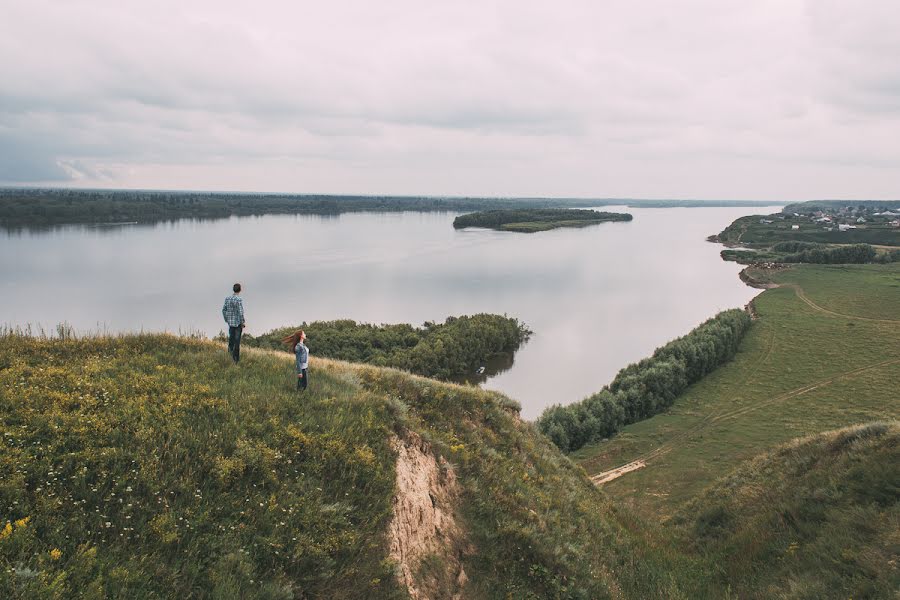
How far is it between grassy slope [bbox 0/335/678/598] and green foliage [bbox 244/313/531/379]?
2947cm

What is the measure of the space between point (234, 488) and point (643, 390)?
120 feet

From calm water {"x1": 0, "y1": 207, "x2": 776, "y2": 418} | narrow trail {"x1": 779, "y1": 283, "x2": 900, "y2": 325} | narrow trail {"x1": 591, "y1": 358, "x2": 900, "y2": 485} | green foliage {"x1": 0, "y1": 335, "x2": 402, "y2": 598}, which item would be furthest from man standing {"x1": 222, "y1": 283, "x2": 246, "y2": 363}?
narrow trail {"x1": 779, "y1": 283, "x2": 900, "y2": 325}

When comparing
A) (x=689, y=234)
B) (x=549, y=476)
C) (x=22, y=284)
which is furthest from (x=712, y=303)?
(x=689, y=234)

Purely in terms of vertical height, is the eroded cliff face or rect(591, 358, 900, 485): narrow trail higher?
the eroded cliff face

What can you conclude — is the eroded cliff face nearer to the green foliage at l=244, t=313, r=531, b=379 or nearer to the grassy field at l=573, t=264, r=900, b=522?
the grassy field at l=573, t=264, r=900, b=522

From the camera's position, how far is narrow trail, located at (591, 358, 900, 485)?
26719 millimetres

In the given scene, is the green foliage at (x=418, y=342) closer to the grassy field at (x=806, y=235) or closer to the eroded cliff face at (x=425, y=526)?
the eroded cliff face at (x=425, y=526)

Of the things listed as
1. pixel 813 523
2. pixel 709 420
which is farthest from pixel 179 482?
pixel 709 420

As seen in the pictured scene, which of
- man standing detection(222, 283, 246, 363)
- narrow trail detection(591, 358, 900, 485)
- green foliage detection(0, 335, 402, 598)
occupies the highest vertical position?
man standing detection(222, 283, 246, 363)

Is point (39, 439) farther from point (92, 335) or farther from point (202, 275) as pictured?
point (202, 275)

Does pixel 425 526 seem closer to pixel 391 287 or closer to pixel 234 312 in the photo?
pixel 234 312

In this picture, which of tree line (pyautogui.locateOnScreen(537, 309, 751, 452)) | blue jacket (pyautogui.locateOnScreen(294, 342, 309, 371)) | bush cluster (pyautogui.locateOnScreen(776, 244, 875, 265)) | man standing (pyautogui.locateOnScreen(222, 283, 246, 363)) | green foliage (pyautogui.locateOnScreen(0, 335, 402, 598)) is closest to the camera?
green foliage (pyautogui.locateOnScreen(0, 335, 402, 598))

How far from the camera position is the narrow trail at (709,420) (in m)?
26.7

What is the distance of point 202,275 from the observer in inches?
3132
